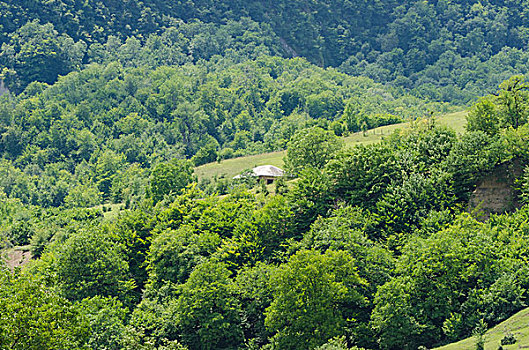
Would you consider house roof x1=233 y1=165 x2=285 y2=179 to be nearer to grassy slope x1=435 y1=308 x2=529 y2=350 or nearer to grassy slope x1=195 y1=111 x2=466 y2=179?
grassy slope x1=195 y1=111 x2=466 y2=179

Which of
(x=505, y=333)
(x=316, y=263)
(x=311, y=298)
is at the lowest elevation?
(x=505, y=333)

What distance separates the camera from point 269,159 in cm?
15350

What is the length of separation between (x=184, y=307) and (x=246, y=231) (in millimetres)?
15464

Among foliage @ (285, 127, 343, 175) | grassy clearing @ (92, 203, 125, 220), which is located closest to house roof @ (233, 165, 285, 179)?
foliage @ (285, 127, 343, 175)

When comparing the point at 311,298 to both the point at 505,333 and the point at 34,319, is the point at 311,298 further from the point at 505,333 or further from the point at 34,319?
the point at 34,319

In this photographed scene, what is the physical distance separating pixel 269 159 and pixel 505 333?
92.5 meters

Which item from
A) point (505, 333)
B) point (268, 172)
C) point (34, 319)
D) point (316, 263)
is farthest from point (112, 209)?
point (505, 333)

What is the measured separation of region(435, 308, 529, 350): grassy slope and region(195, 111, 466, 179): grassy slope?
72.0 m

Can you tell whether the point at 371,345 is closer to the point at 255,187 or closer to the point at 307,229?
the point at 307,229

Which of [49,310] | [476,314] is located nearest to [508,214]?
[476,314]

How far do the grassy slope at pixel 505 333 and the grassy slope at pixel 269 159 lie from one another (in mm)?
72023

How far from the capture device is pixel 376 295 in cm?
7894

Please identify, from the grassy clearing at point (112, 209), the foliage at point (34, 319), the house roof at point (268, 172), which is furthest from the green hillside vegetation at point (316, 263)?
the grassy clearing at point (112, 209)

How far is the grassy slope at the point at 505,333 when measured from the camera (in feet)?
199
